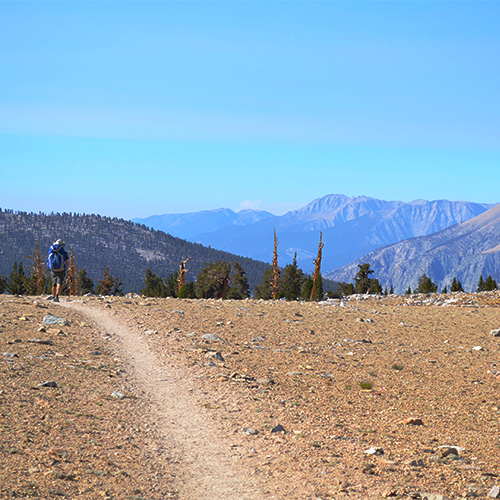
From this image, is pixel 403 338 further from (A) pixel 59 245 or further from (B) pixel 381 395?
(A) pixel 59 245

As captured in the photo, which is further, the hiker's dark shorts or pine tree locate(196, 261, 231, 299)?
pine tree locate(196, 261, 231, 299)

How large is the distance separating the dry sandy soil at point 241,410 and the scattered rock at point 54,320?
1.73ft

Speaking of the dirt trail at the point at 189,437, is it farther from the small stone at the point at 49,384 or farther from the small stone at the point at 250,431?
the small stone at the point at 49,384

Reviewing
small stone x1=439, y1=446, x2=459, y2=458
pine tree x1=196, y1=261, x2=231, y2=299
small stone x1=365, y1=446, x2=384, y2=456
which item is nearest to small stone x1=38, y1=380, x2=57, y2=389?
small stone x1=365, y1=446, x2=384, y2=456

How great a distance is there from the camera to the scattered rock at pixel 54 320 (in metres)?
20.0

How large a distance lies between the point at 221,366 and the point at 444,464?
287 inches

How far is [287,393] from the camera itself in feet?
45.4

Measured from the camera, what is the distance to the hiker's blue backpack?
92.7 ft

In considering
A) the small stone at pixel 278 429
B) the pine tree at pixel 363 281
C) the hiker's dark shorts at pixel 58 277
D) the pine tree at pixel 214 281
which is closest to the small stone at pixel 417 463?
the small stone at pixel 278 429

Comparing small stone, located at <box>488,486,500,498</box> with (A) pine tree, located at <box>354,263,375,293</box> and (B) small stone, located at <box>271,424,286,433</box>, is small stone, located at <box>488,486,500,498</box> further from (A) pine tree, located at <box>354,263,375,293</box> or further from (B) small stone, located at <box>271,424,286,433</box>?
(A) pine tree, located at <box>354,263,375,293</box>

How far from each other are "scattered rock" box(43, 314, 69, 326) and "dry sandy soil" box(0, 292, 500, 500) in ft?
1.73

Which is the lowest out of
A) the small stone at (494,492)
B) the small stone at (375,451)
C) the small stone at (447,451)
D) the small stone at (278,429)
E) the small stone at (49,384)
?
the small stone at (494,492)

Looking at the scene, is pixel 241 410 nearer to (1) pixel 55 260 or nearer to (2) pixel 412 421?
(2) pixel 412 421

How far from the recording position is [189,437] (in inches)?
414
